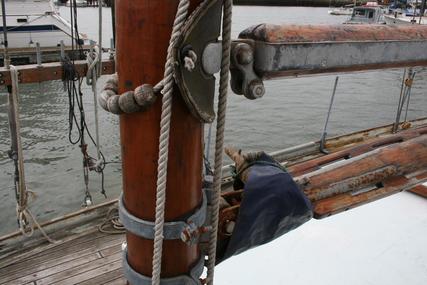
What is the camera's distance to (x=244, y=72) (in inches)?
39.8

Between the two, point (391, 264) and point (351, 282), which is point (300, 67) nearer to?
point (351, 282)

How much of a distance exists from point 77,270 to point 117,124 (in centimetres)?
833

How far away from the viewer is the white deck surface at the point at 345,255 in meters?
2.52

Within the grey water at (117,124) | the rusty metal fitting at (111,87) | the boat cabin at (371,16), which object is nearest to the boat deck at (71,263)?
the rusty metal fitting at (111,87)

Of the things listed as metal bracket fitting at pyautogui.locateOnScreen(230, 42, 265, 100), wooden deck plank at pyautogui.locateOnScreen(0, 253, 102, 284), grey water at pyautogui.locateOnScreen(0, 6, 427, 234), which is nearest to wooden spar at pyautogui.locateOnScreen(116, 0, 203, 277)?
metal bracket fitting at pyautogui.locateOnScreen(230, 42, 265, 100)

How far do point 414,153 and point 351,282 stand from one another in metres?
1.23

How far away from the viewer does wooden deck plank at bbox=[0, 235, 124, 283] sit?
300 centimetres

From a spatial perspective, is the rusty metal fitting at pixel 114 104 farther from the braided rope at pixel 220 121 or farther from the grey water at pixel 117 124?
the grey water at pixel 117 124

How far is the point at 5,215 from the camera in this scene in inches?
262

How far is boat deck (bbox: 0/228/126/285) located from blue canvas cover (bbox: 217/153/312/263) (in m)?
1.96

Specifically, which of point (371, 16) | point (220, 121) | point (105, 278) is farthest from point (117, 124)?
point (371, 16)

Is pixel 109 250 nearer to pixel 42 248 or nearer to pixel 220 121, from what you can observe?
pixel 42 248

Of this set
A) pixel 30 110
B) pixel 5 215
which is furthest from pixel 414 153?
pixel 30 110

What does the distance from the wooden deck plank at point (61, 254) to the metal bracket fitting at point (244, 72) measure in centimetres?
259
